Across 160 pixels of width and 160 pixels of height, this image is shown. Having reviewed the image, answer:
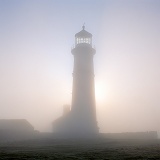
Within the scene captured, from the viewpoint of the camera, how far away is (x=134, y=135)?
4469 cm

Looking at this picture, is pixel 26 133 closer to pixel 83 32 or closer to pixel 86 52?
pixel 86 52

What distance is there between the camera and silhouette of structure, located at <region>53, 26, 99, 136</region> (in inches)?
1617

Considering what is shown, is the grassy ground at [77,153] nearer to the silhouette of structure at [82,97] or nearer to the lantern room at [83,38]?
the silhouette of structure at [82,97]

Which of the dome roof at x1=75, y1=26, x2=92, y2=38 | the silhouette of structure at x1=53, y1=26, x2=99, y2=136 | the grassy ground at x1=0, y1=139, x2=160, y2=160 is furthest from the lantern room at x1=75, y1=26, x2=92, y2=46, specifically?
the grassy ground at x1=0, y1=139, x2=160, y2=160

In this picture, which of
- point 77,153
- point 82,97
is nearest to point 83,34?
point 82,97

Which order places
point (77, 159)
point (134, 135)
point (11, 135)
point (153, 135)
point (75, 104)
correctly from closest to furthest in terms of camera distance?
point (77, 159) → point (11, 135) → point (75, 104) → point (134, 135) → point (153, 135)

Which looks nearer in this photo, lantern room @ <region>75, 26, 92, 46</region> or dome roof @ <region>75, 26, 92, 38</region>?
lantern room @ <region>75, 26, 92, 46</region>

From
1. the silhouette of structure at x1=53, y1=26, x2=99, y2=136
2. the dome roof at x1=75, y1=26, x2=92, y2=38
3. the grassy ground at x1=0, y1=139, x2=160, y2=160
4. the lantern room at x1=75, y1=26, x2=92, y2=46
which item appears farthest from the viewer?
the dome roof at x1=75, y1=26, x2=92, y2=38

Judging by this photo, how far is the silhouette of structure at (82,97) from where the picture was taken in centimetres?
4106

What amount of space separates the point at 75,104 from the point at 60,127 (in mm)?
7255

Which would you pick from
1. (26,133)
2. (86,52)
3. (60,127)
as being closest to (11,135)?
(26,133)

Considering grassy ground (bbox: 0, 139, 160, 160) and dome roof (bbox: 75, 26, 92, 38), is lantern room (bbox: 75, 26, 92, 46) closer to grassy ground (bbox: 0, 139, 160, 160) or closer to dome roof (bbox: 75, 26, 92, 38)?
dome roof (bbox: 75, 26, 92, 38)

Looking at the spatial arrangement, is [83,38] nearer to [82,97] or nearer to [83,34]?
[83,34]

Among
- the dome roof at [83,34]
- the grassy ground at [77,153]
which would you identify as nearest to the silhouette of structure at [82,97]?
the dome roof at [83,34]
